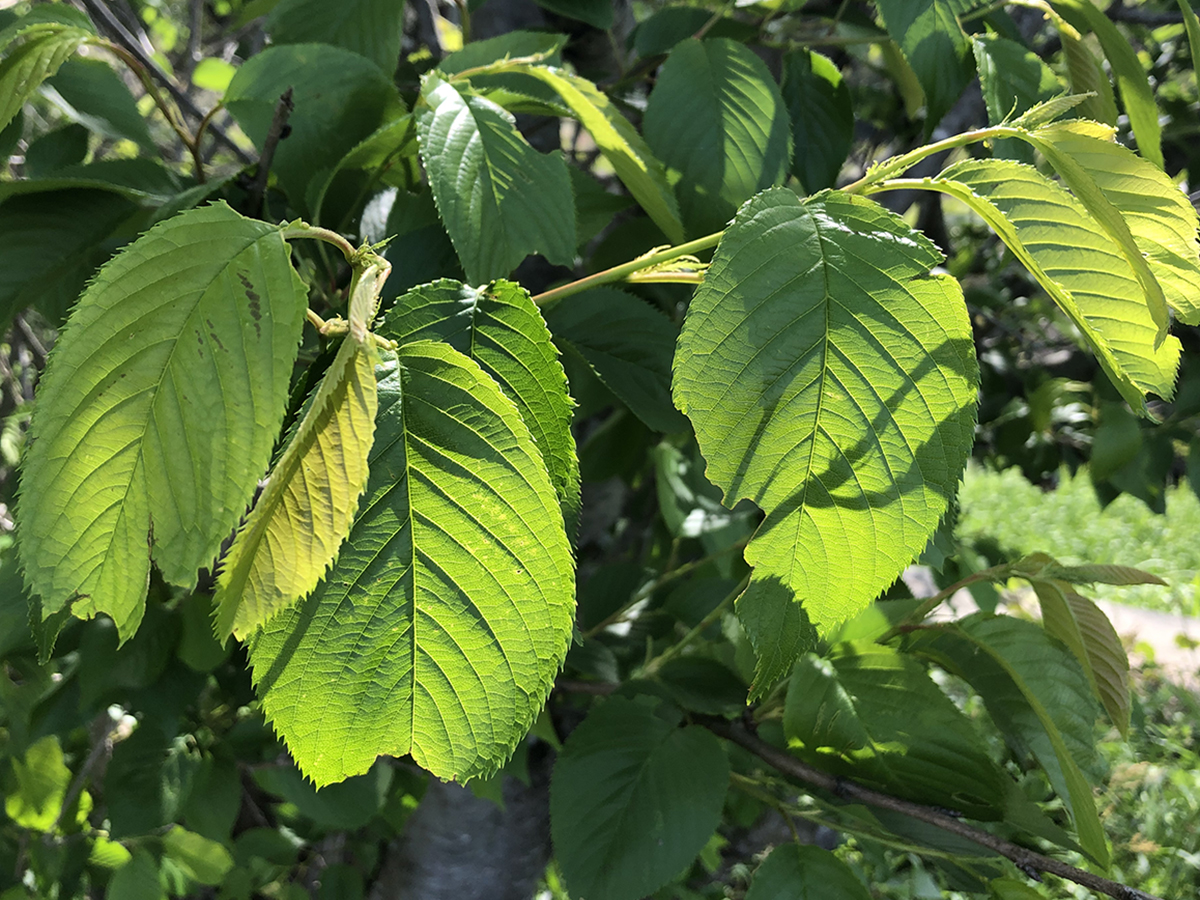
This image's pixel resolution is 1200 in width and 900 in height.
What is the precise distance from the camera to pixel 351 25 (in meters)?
0.65

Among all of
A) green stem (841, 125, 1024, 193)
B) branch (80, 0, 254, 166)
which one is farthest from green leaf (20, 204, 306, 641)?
branch (80, 0, 254, 166)

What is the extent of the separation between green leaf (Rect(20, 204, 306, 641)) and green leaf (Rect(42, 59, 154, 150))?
17.4 inches

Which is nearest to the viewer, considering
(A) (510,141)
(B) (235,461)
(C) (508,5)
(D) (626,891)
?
(B) (235,461)

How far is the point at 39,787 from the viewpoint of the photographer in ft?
3.22

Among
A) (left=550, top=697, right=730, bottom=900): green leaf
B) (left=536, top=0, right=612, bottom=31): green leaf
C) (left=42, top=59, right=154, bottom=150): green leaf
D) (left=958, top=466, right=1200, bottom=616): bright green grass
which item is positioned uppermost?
(left=536, top=0, right=612, bottom=31): green leaf

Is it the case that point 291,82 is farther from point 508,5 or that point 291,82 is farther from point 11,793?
point 11,793

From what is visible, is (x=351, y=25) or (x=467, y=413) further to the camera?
(x=351, y=25)

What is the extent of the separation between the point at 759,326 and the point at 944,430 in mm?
86

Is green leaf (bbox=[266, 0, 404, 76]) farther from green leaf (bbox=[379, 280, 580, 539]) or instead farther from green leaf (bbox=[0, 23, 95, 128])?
green leaf (bbox=[379, 280, 580, 539])

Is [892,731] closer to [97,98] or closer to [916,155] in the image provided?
[916,155]

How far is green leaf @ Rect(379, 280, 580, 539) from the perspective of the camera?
14.3 inches

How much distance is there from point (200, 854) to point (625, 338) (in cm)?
88

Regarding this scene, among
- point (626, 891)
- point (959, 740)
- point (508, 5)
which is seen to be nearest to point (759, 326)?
point (959, 740)

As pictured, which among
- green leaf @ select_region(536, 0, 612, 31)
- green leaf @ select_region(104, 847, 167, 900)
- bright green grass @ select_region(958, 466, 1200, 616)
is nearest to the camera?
green leaf @ select_region(536, 0, 612, 31)
